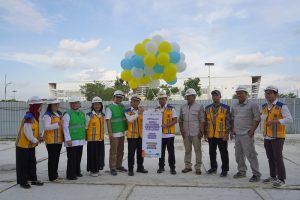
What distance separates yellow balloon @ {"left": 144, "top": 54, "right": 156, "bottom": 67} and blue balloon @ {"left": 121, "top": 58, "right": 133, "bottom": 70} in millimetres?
544

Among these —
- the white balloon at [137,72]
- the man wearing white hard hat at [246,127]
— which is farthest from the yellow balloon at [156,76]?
the man wearing white hard hat at [246,127]

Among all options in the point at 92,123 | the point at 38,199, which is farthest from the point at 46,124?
the point at 38,199

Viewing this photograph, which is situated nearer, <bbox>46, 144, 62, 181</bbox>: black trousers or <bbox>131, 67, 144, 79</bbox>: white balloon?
<bbox>46, 144, 62, 181</bbox>: black trousers

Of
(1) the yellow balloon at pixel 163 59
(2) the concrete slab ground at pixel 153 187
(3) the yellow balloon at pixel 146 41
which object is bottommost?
(2) the concrete slab ground at pixel 153 187

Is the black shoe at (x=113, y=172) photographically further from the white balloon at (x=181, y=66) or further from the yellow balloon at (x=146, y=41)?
the yellow balloon at (x=146, y=41)

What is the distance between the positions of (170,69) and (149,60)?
1.66 feet

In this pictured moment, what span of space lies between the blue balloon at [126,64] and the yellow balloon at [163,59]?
76 centimetres

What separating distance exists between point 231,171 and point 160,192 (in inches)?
97.8

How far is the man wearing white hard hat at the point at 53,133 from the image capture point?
6.43m

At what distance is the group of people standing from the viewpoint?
6.18 metres

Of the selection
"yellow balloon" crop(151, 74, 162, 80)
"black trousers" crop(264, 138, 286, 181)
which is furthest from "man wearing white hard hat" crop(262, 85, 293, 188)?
→ "yellow balloon" crop(151, 74, 162, 80)

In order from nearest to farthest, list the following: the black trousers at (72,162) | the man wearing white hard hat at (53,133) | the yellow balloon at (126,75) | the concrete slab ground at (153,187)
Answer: the concrete slab ground at (153,187), the man wearing white hard hat at (53,133), the black trousers at (72,162), the yellow balloon at (126,75)

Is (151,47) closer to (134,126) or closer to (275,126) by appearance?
(134,126)

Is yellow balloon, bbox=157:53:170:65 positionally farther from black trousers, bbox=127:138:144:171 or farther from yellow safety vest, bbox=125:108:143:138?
black trousers, bbox=127:138:144:171
